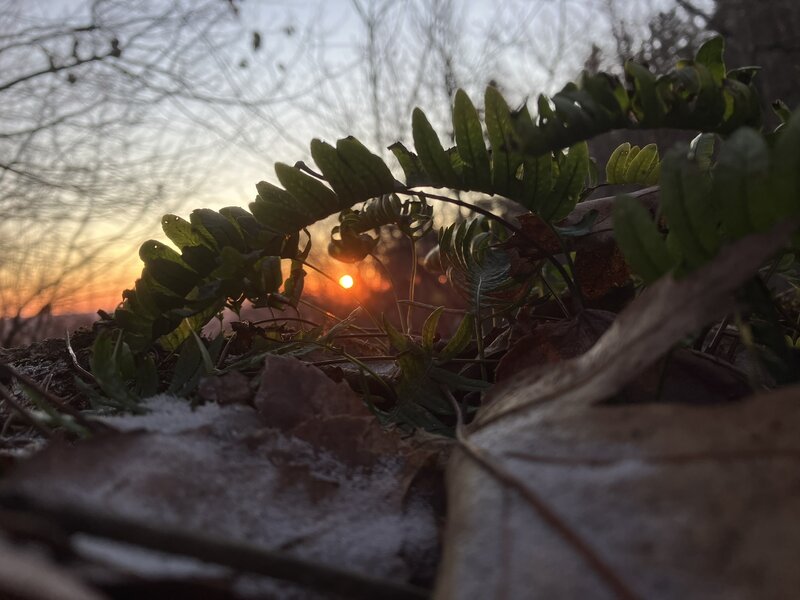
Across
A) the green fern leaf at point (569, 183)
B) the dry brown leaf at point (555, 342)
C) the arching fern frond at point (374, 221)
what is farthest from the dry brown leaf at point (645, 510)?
the arching fern frond at point (374, 221)

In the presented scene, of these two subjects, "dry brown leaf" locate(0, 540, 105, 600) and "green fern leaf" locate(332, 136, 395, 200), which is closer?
"dry brown leaf" locate(0, 540, 105, 600)

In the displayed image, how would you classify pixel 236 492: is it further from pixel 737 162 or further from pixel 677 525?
pixel 737 162

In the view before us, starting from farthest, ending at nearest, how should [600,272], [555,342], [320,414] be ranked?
[600,272] < [555,342] < [320,414]

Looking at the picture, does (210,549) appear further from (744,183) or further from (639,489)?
(744,183)

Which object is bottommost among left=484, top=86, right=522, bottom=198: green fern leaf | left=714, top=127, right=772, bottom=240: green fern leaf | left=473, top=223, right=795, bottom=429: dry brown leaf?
left=473, top=223, right=795, bottom=429: dry brown leaf

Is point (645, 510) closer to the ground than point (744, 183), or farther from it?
closer to the ground

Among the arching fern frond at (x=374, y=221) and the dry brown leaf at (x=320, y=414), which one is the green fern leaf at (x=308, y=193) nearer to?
the arching fern frond at (x=374, y=221)

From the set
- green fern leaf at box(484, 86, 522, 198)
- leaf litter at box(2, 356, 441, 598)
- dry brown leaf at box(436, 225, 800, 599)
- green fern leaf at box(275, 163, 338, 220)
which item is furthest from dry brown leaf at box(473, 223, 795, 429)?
green fern leaf at box(275, 163, 338, 220)

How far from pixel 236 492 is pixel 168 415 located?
0.45 ft

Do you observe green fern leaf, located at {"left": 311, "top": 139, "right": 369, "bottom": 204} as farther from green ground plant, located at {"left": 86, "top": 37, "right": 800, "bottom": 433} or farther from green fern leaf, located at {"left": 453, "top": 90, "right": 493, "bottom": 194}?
green fern leaf, located at {"left": 453, "top": 90, "right": 493, "bottom": 194}

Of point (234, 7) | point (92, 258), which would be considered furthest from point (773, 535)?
point (92, 258)

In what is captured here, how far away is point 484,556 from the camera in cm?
30

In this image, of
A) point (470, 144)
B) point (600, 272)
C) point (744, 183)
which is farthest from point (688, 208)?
point (600, 272)

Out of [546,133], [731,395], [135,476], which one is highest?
[546,133]
